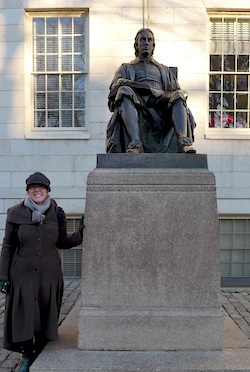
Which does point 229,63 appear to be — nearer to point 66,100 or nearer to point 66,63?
point 66,63

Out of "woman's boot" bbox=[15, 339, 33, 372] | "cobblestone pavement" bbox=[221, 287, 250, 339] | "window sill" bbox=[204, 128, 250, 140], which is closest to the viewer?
"woman's boot" bbox=[15, 339, 33, 372]

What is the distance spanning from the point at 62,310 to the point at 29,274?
2.95 m

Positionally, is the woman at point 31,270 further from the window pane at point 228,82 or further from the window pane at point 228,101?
the window pane at point 228,82

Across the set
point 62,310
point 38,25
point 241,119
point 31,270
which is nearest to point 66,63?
point 38,25

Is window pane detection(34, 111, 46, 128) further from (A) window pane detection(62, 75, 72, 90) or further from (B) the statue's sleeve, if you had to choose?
(B) the statue's sleeve

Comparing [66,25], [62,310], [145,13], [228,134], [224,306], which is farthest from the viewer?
[66,25]

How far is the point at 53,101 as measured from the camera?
31.8 feet

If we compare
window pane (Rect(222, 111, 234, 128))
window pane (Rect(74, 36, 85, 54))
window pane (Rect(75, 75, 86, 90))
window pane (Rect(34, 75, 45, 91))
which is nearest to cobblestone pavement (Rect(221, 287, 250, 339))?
window pane (Rect(222, 111, 234, 128))

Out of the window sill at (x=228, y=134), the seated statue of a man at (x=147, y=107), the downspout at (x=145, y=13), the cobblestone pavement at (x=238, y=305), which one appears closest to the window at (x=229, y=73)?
the window sill at (x=228, y=134)

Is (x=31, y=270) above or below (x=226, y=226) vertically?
above

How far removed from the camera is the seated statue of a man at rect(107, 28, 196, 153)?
4473 millimetres

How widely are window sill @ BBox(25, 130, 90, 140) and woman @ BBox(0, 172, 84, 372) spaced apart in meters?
5.46

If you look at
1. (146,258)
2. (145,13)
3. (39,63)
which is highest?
(145,13)

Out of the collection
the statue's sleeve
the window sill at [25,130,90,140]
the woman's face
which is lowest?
the woman's face
